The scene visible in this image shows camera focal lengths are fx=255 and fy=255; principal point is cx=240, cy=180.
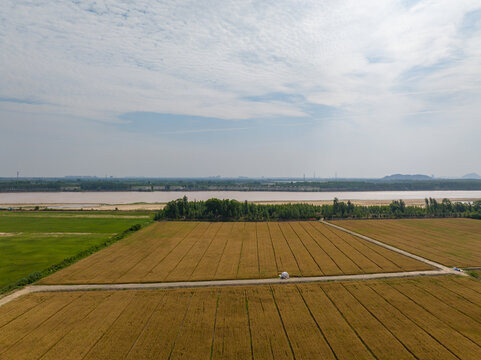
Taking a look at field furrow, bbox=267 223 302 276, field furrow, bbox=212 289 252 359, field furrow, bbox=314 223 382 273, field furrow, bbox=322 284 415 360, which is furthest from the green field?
field furrow, bbox=314 223 382 273

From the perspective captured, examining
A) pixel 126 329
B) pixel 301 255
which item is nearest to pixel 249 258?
pixel 301 255

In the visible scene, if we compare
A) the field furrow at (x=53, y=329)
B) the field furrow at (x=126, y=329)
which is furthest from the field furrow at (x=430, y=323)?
the field furrow at (x=53, y=329)

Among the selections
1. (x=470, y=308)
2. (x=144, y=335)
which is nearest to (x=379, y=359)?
(x=470, y=308)

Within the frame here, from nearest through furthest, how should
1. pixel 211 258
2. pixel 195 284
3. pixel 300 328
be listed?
pixel 300 328 < pixel 195 284 < pixel 211 258

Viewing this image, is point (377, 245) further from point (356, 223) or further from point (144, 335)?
point (144, 335)

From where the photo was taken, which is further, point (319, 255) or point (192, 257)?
point (319, 255)

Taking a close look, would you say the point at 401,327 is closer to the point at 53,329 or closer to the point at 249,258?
the point at 249,258

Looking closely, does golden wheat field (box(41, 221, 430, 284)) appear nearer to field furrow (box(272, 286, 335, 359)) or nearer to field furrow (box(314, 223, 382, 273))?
field furrow (box(314, 223, 382, 273))
